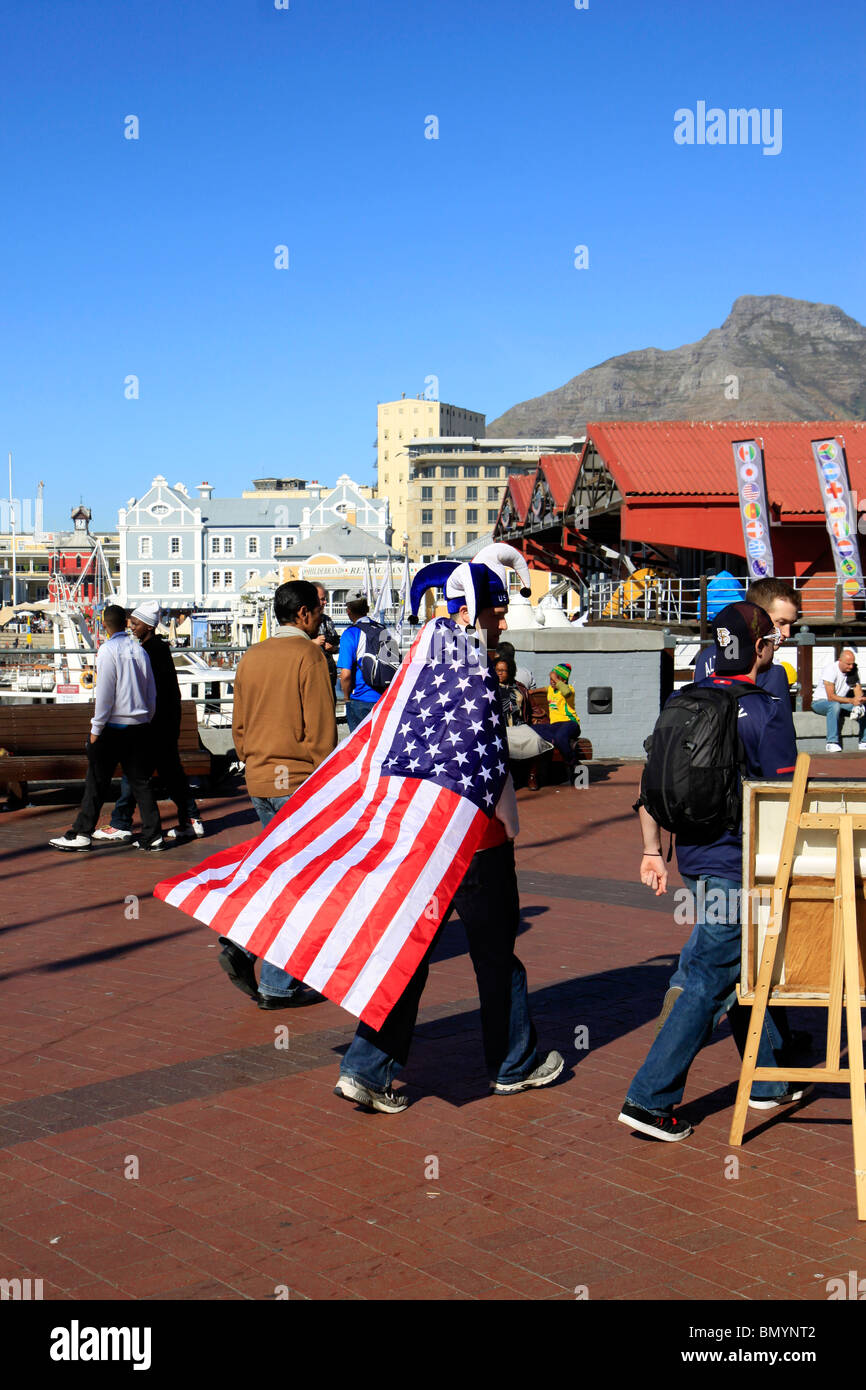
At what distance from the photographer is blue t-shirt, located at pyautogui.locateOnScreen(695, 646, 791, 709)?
470 cm

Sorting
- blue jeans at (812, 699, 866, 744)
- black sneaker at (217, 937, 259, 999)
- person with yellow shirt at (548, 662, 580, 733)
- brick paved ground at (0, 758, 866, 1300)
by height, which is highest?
person with yellow shirt at (548, 662, 580, 733)

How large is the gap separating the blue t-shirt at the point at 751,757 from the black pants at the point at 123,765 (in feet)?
20.3

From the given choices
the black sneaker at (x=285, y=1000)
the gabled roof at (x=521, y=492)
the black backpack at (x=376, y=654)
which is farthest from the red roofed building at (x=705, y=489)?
the black sneaker at (x=285, y=1000)

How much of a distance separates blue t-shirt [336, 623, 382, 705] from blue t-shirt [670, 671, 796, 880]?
594cm

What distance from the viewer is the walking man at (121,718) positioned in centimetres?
974

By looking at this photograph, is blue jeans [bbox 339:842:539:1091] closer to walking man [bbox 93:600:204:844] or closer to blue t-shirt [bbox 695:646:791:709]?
blue t-shirt [bbox 695:646:791:709]

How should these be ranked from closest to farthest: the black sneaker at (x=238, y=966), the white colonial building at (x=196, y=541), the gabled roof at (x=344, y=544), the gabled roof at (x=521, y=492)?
the black sneaker at (x=238, y=966) < the gabled roof at (x=521, y=492) < the gabled roof at (x=344, y=544) < the white colonial building at (x=196, y=541)

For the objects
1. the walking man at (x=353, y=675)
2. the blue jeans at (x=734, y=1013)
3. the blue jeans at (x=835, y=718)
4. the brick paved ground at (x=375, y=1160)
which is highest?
the walking man at (x=353, y=675)

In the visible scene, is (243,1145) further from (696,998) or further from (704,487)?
(704,487)

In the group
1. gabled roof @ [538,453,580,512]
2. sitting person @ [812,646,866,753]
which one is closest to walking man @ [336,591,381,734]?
sitting person @ [812,646,866,753]

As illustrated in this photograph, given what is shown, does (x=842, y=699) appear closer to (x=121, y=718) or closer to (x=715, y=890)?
(x=121, y=718)

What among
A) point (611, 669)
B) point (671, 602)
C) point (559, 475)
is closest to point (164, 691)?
point (611, 669)

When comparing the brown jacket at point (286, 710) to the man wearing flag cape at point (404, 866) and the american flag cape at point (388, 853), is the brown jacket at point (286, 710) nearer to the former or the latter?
the man wearing flag cape at point (404, 866)
